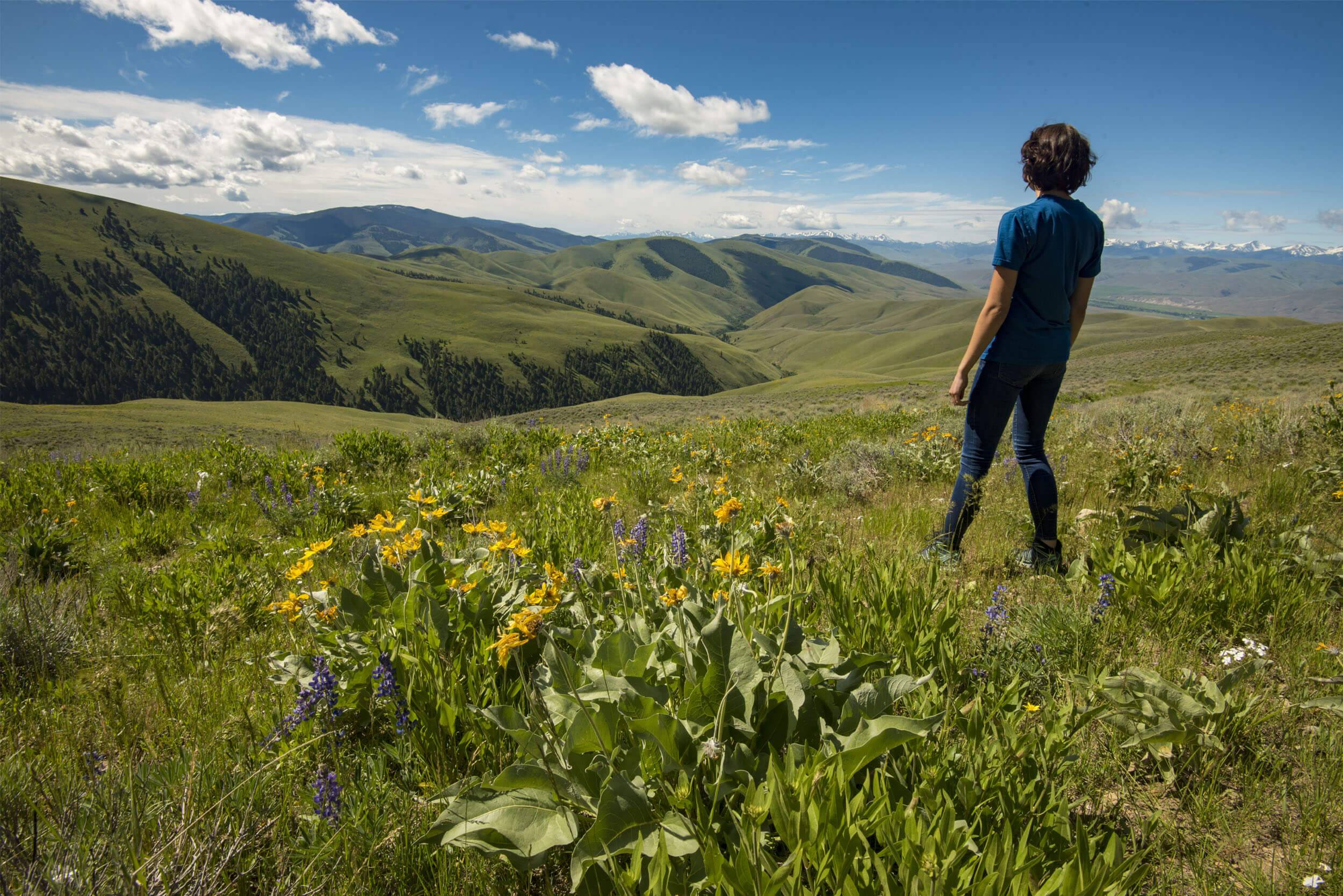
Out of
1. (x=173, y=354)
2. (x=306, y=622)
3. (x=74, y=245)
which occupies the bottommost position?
(x=173, y=354)

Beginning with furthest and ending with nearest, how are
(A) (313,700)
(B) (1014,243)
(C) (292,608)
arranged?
(B) (1014,243), (C) (292,608), (A) (313,700)

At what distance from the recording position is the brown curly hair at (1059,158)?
3.54m

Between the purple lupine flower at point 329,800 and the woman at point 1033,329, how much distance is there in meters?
3.04

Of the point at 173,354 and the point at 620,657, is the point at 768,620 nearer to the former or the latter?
the point at 620,657

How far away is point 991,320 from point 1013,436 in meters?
0.87

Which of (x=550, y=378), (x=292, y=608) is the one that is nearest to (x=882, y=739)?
(x=292, y=608)

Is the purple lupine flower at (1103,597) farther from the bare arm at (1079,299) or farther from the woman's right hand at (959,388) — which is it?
the bare arm at (1079,299)

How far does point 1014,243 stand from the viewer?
3.53 meters

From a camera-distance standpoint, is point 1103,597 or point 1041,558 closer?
point 1103,597

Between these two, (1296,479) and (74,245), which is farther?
(74,245)

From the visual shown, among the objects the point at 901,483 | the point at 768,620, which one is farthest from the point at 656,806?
the point at 901,483

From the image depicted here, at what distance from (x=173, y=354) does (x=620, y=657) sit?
619ft

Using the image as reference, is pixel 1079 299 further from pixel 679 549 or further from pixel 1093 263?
pixel 679 549

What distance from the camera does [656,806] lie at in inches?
63.0
